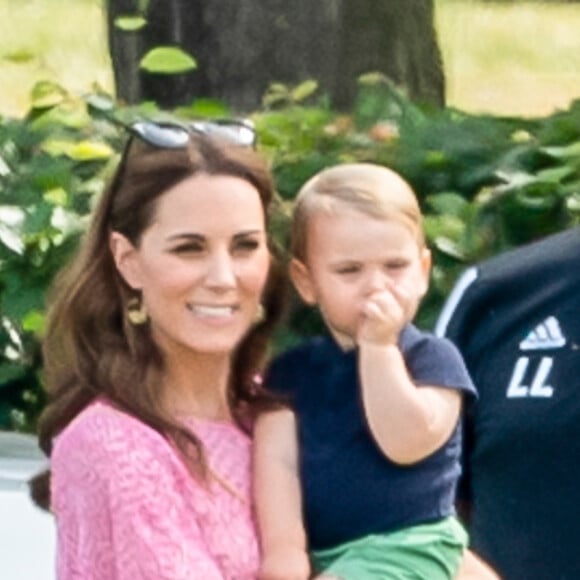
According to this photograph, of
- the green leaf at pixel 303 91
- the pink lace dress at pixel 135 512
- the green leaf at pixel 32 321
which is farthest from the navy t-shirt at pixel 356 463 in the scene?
the green leaf at pixel 303 91

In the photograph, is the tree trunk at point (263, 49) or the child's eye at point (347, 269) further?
the tree trunk at point (263, 49)

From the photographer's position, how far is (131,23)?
6500mm

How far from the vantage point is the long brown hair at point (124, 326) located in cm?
315

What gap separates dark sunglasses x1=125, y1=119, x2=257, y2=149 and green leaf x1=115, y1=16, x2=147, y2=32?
319cm

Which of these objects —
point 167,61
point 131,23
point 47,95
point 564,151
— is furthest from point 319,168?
point 131,23

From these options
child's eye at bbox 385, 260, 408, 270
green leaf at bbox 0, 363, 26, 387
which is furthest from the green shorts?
green leaf at bbox 0, 363, 26, 387

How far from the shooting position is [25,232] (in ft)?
16.8

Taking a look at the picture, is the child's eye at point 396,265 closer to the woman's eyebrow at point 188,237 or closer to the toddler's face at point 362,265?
the toddler's face at point 362,265

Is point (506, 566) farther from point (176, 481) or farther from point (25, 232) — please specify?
point (25, 232)

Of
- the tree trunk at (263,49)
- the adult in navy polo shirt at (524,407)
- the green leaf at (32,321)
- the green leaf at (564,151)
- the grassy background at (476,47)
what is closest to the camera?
the adult in navy polo shirt at (524,407)

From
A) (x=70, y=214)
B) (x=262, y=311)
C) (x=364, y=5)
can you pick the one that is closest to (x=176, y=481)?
(x=262, y=311)

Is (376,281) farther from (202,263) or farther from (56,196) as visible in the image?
(56,196)

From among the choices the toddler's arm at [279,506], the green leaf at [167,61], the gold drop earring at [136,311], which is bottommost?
the green leaf at [167,61]

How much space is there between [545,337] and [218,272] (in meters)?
0.79
